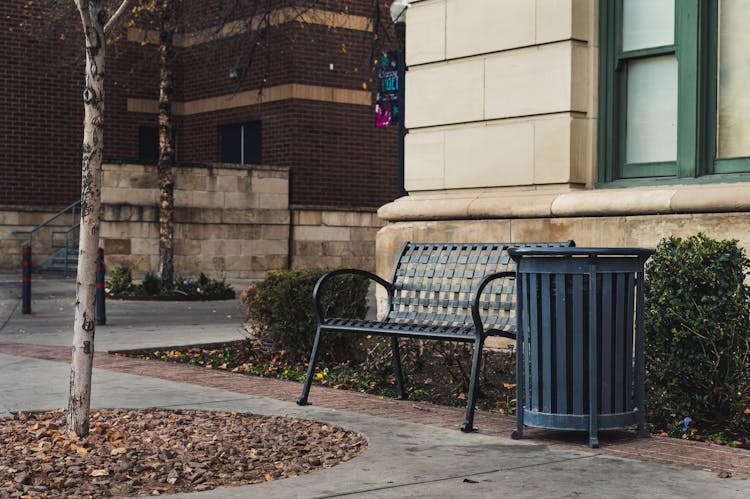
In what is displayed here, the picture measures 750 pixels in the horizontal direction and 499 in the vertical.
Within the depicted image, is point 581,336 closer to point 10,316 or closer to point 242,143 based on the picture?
point 10,316

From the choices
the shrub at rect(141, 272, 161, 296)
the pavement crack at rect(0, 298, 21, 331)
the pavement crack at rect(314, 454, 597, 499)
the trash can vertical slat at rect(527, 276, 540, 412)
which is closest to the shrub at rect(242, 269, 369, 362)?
the trash can vertical slat at rect(527, 276, 540, 412)

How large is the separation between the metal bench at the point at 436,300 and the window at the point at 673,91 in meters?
2.21

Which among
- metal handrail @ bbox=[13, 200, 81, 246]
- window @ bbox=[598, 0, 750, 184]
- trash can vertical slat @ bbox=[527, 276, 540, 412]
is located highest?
window @ bbox=[598, 0, 750, 184]

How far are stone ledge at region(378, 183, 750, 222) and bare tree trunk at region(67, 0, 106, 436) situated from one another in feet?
15.8

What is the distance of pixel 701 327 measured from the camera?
20.9 feet

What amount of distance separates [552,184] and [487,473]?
5221mm

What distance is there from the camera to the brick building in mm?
25703

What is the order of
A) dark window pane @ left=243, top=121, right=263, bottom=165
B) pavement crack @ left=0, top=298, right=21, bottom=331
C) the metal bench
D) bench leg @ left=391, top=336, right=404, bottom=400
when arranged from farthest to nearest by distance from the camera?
dark window pane @ left=243, top=121, right=263, bottom=165 → pavement crack @ left=0, top=298, right=21, bottom=331 → bench leg @ left=391, top=336, right=404, bottom=400 → the metal bench

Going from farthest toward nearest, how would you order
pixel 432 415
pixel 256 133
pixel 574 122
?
pixel 256 133 → pixel 574 122 → pixel 432 415

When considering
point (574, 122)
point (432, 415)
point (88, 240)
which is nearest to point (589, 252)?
point (432, 415)

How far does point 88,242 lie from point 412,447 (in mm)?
2084

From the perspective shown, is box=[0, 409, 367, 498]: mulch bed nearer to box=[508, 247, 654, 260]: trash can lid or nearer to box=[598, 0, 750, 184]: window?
box=[508, 247, 654, 260]: trash can lid

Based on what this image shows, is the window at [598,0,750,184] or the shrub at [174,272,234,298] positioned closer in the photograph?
the window at [598,0,750,184]

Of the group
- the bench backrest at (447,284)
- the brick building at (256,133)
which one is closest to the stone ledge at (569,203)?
the bench backrest at (447,284)
